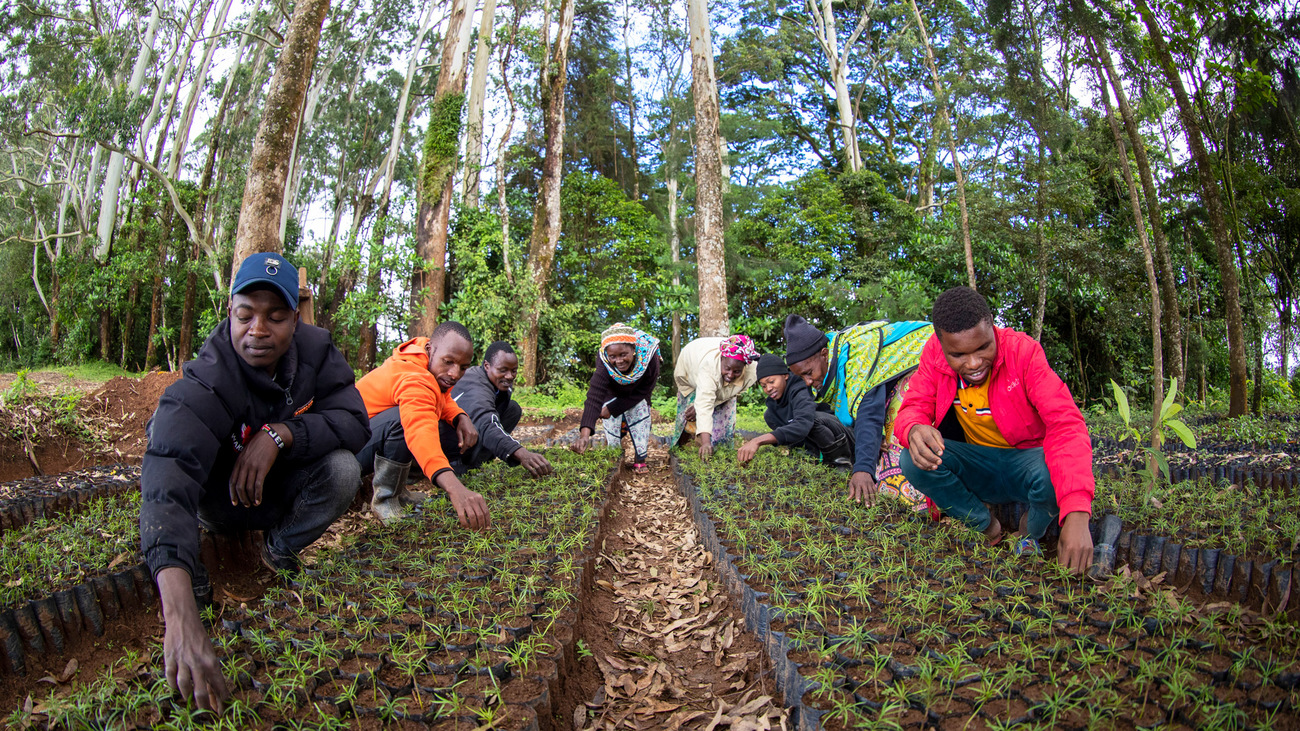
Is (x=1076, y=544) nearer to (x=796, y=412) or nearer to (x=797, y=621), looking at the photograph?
(x=797, y=621)

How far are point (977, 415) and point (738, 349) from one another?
8.91 feet

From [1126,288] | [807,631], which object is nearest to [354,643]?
[807,631]

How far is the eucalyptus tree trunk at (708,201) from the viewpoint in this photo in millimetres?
9117

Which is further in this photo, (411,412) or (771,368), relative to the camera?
(771,368)

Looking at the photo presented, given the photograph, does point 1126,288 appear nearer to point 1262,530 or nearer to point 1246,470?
point 1246,470

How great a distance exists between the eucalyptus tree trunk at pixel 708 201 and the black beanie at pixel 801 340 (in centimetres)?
425

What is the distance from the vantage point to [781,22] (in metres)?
18.7

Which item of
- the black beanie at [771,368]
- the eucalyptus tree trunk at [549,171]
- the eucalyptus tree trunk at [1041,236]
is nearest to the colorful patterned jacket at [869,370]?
the black beanie at [771,368]

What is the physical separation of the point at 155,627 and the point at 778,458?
4.13m

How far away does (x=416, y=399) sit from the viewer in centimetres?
365

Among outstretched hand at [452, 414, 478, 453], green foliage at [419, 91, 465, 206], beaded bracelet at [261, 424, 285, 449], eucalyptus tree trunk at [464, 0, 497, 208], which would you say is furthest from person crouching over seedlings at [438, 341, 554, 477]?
eucalyptus tree trunk at [464, 0, 497, 208]

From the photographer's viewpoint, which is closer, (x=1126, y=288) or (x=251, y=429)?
(x=251, y=429)

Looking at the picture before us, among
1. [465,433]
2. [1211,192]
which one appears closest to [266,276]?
[465,433]

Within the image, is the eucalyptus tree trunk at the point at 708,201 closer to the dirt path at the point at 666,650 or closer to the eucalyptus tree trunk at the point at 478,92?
the dirt path at the point at 666,650
